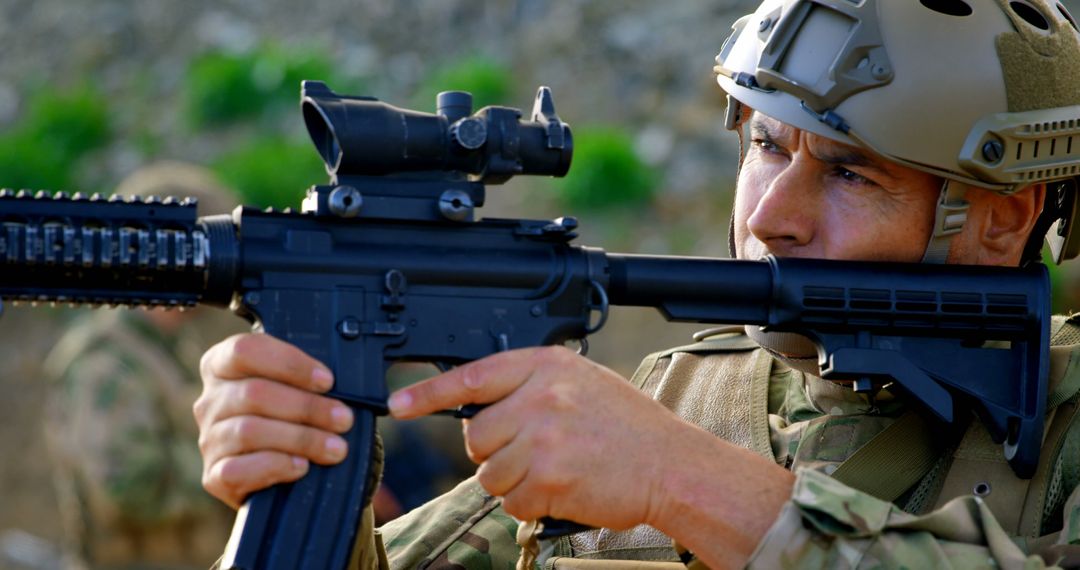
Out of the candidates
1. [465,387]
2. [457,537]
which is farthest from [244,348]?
[457,537]

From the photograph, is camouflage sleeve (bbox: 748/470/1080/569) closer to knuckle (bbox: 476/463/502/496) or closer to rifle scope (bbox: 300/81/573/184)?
knuckle (bbox: 476/463/502/496)

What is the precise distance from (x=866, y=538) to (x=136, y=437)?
4.60m

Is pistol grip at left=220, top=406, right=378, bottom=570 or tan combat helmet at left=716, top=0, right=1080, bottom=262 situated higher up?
tan combat helmet at left=716, top=0, right=1080, bottom=262

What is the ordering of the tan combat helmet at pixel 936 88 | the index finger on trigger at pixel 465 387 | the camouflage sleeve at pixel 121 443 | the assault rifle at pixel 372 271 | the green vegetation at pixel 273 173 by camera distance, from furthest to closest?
the green vegetation at pixel 273 173 < the camouflage sleeve at pixel 121 443 < the tan combat helmet at pixel 936 88 < the index finger on trigger at pixel 465 387 < the assault rifle at pixel 372 271

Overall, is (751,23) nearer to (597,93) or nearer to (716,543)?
(716,543)

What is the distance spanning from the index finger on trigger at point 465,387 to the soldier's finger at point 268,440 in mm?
144

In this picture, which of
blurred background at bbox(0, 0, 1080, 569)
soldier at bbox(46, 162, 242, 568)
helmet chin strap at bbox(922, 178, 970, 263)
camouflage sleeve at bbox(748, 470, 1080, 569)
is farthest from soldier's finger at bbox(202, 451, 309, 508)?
blurred background at bbox(0, 0, 1080, 569)

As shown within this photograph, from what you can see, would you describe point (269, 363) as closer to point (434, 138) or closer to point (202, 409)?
point (202, 409)

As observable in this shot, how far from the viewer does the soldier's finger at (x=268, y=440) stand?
2.84 metres

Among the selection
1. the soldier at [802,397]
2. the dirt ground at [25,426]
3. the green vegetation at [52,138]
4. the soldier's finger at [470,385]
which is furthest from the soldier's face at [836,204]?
the green vegetation at [52,138]

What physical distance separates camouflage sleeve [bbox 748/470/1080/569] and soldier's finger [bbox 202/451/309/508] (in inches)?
36.5

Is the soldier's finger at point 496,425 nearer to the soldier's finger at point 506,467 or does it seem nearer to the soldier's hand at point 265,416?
the soldier's finger at point 506,467

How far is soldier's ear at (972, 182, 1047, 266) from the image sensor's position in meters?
3.60

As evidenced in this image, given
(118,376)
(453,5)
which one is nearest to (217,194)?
(118,376)
